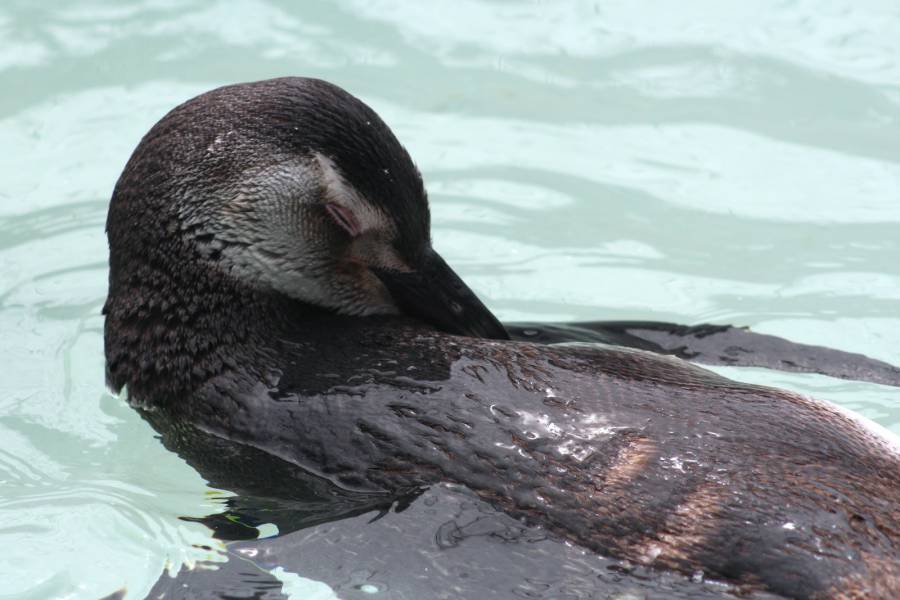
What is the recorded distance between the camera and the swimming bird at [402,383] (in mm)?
3529

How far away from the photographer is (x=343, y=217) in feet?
15.6

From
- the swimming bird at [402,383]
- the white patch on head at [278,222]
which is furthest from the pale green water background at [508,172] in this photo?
the white patch on head at [278,222]

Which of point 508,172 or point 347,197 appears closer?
point 347,197

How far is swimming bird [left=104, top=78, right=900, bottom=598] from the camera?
139 inches

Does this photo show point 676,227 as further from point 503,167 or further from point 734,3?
point 734,3

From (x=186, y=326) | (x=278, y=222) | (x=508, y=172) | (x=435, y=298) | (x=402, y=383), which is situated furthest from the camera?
(x=508, y=172)

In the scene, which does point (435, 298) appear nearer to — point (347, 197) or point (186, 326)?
point (347, 197)

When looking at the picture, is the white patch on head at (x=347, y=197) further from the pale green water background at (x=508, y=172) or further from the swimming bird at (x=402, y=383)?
the pale green water background at (x=508, y=172)

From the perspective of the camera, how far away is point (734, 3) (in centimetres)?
877

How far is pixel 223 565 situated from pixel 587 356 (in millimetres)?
1232

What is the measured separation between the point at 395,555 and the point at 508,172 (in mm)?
3570

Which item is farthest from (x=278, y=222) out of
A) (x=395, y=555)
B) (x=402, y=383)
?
(x=395, y=555)

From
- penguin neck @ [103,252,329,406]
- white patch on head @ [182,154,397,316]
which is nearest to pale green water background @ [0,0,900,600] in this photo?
penguin neck @ [103,252,329,406]

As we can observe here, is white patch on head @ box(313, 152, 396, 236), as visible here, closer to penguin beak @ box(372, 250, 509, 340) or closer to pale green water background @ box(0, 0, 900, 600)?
penguin beak @ box(372, 250, 509, 340)
